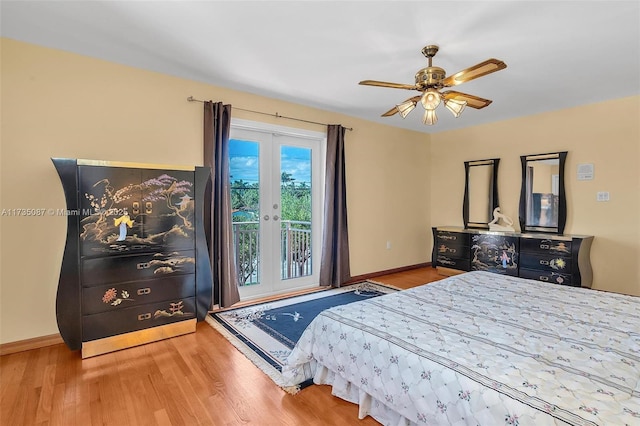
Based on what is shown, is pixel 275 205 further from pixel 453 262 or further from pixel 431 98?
pixel 453 262

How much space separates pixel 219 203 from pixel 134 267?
1.06m

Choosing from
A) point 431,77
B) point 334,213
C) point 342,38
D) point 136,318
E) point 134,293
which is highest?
point 342,38

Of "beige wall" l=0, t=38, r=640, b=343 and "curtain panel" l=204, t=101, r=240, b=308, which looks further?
"curtain panel" l=204, t=101, r=240, b=308

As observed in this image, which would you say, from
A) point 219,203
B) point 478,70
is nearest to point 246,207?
point 219,203

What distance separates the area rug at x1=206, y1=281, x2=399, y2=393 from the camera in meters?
2.41

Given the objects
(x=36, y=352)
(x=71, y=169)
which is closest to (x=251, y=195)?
(x=71, y=169)

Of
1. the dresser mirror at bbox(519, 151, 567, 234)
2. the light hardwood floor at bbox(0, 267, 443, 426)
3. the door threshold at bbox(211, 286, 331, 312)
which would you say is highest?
the dresser mirror at bbox(519, 151, 567, 234)

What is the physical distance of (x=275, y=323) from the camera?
3.09 m

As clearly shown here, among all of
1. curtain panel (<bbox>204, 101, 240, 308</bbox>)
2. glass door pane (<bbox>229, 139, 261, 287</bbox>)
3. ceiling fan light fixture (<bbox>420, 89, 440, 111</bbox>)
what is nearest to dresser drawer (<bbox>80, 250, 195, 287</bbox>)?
curtain panel (<bbox>204, 101, 240, 308</bbox>)

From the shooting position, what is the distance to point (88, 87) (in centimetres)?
278

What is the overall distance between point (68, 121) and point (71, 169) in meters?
0.68

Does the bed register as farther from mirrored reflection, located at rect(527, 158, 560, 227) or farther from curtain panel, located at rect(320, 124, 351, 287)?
mirrored reflection, located at rect(527, 158, 560, 227)

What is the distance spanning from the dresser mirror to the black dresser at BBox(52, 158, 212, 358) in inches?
174

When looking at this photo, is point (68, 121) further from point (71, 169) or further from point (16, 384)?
point (16, 384)
